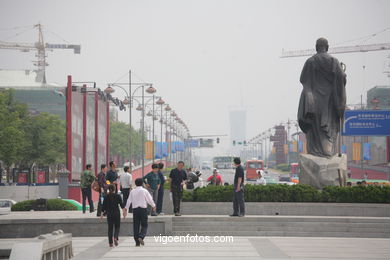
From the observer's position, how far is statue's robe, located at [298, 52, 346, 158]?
2441 cm

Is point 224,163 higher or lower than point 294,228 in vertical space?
higher

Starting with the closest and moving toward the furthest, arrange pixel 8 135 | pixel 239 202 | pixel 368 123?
pixel 239 202 < pixel 368 123 < pixel 8 135

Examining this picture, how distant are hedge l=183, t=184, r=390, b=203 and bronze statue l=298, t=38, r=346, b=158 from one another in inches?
97.2

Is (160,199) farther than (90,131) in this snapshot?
No

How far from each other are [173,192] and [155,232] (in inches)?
53.7

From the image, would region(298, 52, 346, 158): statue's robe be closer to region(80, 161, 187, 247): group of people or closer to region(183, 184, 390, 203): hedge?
region(183, 184, 390, 203): hedge

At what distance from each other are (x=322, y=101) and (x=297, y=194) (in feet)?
13.3

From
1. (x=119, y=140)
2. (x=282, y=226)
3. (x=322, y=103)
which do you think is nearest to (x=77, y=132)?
(x=322, y=103)

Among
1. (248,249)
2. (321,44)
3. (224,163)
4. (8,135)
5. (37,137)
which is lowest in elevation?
(248,249)

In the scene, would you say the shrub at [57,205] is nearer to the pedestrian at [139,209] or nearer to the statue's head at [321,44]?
the pedestrian at [139,209]

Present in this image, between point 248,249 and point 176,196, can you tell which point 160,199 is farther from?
point 248,249

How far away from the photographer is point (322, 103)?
80.9 ft

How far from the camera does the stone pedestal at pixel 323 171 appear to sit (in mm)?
23422

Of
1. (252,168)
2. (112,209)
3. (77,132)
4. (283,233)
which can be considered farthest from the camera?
(252,168)
